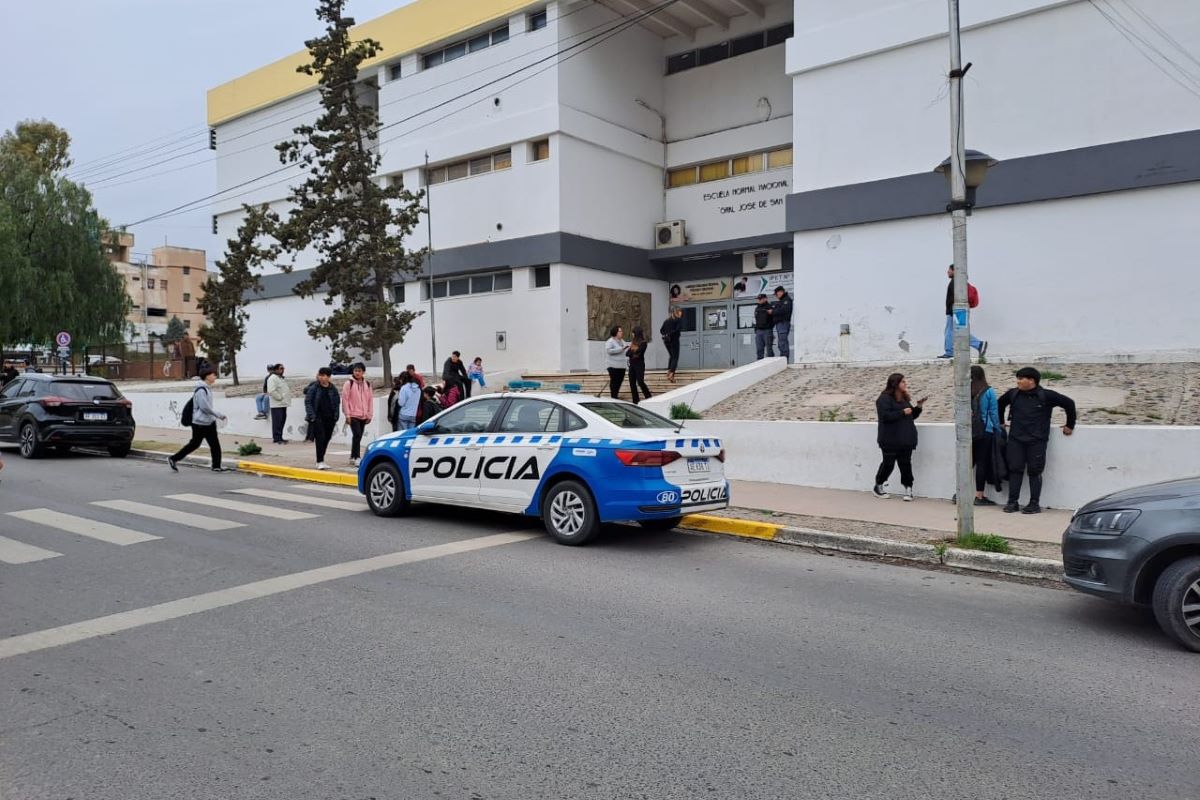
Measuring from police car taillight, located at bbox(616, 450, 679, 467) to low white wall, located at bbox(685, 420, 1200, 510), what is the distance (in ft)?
12.9

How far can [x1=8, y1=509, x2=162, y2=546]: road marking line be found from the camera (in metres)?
8.31

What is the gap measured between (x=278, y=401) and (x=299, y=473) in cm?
548

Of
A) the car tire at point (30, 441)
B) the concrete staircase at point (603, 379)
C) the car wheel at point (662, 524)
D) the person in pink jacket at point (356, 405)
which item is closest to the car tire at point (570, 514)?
the car wheel at point (662, 524)

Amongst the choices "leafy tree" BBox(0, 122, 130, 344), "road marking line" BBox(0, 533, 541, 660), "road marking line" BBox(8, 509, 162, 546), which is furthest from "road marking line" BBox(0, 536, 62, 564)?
"leafy tree" BBox(0, 122, 130, 344)

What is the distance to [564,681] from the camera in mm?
4500

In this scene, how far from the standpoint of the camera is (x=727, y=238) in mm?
25203

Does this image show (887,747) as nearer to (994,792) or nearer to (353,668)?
(994,792)

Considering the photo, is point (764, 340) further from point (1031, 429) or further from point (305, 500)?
point (305, 500)

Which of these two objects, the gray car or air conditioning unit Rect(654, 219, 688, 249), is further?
air conditioning unit Rect(654, 219, 688, 249)

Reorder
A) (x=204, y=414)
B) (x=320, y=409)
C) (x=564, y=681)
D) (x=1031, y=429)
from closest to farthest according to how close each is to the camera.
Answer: (x=564, y=681) → (x=1031, y=429) → (x=204, y=414) → (x=320, y=409)

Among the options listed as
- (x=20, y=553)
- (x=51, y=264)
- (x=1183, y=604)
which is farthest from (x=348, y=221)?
(x=51, y=264)

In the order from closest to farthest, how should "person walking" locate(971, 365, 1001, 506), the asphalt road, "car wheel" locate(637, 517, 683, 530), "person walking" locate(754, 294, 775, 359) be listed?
1. the asphalt road
2. "car wheel" locate(637, 517, 683, 530)
3. "person walking" locate(971, 365, 1001, 506)
4. "person walking" locate(754, 294, 775, 359)

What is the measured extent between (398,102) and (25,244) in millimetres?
18568

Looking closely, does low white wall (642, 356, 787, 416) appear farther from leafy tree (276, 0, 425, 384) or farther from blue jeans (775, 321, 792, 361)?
leafy tree (276, 0, 425, 384)
